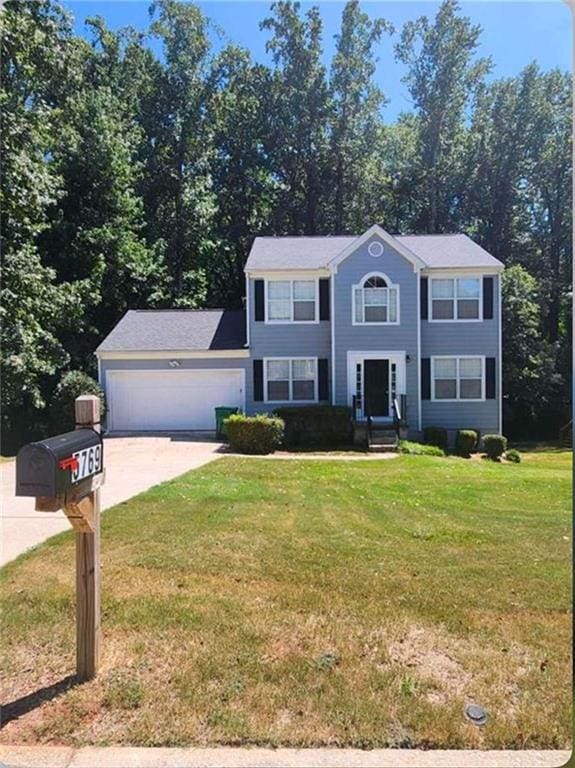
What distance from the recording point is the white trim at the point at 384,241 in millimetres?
15867

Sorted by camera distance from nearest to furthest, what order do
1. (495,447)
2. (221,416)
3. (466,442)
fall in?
(495,447) < (466,442) < (221,416)

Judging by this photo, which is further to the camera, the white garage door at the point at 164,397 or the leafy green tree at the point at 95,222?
the leafy green tree at the point at 95,222

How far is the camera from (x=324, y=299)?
16.6 metres

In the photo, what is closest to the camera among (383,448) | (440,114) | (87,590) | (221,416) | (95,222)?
(87,590)

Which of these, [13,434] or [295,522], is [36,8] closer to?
[13,434]

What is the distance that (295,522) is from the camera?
587 cm

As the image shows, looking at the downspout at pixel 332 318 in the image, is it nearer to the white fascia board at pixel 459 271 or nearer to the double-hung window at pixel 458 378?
the white fascia board at pixel 459 271

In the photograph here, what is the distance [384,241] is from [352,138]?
13002 millimetres

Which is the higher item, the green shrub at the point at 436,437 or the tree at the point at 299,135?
the tree at the point at 299,135

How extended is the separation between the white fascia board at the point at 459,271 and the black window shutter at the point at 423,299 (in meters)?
0.24

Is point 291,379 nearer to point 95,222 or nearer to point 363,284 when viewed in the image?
point 363,284

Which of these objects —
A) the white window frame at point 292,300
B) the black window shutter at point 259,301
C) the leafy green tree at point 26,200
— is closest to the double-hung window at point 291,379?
the white window frame at point 292,300

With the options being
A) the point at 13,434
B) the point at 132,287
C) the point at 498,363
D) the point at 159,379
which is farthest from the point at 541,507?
the point at 132,287

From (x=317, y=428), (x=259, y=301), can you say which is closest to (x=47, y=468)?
(x=317, y=428)
